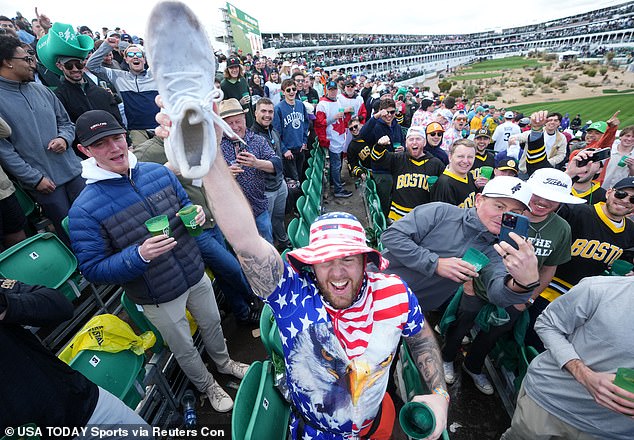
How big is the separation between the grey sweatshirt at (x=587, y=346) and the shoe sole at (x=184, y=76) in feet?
7.58

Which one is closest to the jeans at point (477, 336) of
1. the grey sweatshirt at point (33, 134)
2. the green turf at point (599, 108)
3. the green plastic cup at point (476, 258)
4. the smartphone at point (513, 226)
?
the green plastic cup at point (476, 258)

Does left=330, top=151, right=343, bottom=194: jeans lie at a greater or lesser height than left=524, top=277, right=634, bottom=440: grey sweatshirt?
lesser

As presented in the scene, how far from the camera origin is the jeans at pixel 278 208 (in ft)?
15.0

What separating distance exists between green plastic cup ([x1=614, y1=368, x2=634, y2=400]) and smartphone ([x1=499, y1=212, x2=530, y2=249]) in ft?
2.73

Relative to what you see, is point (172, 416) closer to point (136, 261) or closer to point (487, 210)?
point (136, 261)

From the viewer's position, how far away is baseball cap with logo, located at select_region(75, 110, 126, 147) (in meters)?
2.10

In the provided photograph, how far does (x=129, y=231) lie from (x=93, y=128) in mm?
756

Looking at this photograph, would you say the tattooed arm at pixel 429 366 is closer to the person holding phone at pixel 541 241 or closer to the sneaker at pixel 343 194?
the person holding phone at pixel 541 241

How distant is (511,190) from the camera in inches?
94.5

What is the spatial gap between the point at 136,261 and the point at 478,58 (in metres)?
129

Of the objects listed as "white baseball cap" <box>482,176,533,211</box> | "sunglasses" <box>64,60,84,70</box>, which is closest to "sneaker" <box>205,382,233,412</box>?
"white baseball cap" <box>482,176,533,211</box>

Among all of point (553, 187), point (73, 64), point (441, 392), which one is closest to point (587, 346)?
point (441, 392)

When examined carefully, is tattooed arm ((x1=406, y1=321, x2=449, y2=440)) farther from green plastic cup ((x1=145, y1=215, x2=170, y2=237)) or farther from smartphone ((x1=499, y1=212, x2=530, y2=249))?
green plastic cup ((x1=145, y1=215, x2=170, y2=237))

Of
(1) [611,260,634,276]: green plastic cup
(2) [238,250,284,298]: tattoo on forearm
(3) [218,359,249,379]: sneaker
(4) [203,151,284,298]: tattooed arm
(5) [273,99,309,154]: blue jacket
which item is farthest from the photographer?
(5) [273,99,309,154]: blue jacket
